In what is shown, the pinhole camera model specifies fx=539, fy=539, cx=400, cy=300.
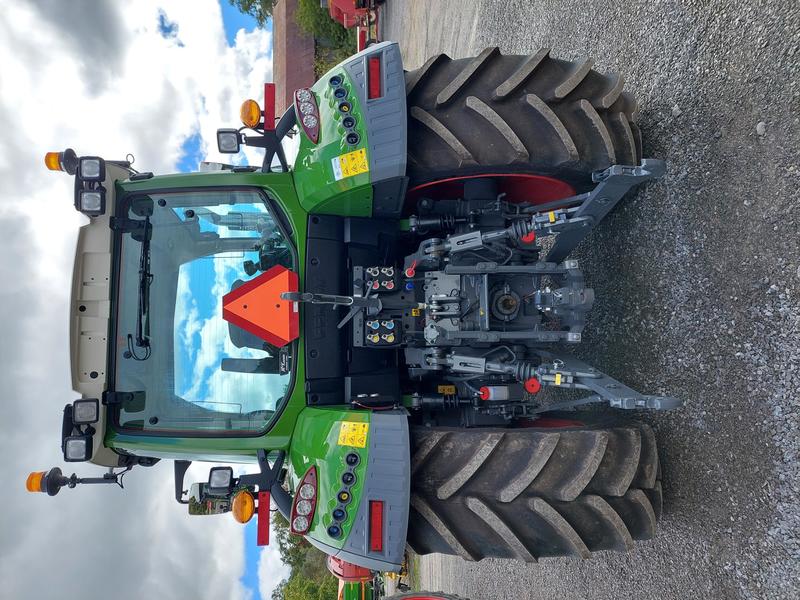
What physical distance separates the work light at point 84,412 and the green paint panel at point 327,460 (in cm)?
106

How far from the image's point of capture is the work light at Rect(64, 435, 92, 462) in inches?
108

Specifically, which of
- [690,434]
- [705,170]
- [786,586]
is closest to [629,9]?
[705,170]

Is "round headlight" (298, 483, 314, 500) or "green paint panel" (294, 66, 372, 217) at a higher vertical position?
"green paint panel" (294, 66, 372, 217)

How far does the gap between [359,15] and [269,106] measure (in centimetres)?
1324

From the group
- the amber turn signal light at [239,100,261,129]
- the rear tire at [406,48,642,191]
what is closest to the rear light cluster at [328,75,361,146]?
the rear tire at [406,48,642,191]

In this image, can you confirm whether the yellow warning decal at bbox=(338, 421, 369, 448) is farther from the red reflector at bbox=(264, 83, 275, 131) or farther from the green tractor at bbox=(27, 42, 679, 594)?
the red reflector at bbox=(264, 83, 275, 131)

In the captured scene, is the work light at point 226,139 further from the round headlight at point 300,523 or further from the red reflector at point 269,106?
the round headlight at point 300,523

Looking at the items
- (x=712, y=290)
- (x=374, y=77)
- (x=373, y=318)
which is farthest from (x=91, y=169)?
(x=712, y=290)

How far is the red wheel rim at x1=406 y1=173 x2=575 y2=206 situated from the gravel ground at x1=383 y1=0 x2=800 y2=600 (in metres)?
0.48

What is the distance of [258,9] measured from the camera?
19.8 meters

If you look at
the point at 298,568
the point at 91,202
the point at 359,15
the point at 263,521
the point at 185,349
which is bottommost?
the point at 298,568

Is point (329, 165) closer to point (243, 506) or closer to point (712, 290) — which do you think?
point (243, 506)

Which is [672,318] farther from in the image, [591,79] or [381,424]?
[381,424]

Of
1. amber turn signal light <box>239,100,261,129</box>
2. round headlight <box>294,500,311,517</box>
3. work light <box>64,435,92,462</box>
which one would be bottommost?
round headlight <box>294,500,311,517</box>
